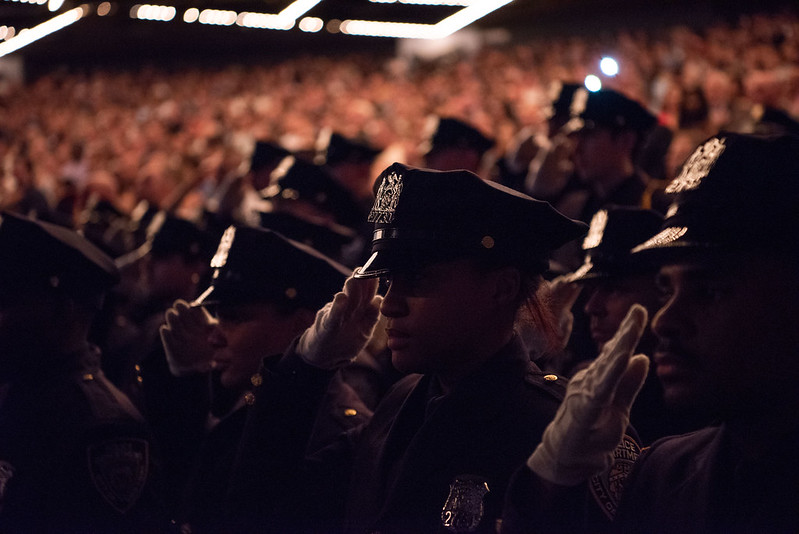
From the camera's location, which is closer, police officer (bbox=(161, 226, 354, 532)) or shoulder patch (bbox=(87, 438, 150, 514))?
shoulder patch (bbox=(87, 438, 150, 514))

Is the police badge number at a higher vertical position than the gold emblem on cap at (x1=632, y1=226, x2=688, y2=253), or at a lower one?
lower

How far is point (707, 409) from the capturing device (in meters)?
1.48

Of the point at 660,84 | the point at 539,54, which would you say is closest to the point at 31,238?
the point at 660,84

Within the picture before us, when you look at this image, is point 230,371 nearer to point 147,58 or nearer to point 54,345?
point 54,345

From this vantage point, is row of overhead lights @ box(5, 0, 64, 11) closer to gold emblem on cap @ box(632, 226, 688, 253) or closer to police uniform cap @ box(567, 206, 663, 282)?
police uniform cap @ box(567, 206, 663, 282)

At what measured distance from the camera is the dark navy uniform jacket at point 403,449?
1.88 m

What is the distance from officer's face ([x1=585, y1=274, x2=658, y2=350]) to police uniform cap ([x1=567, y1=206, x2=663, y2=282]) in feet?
0.09

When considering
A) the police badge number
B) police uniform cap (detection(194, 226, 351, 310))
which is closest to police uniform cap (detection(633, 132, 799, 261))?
the police badge number

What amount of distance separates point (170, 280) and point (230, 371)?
5.84ft

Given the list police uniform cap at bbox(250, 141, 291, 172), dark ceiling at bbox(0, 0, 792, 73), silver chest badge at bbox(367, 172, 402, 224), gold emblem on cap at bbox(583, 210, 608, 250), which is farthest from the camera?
dark ceiling at bbox(0, 0, 792, 73)

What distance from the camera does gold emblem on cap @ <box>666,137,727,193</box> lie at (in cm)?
158

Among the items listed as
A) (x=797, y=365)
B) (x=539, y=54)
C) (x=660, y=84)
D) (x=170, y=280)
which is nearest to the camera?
(x=797, y=365)

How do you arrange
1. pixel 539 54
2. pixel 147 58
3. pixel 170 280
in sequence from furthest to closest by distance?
pixel 147 58
pixel 539 54
pixel 170 280

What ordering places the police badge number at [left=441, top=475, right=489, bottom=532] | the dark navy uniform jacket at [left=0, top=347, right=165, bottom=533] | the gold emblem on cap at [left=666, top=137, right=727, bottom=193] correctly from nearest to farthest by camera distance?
the gold emblem on cap at [left=666, top=137, right=727, bottom=193] → the police badge number at [left=441, top=475, right=489, bottom=532] → the dark navy uniform jacket at [left=0, top=347, right=165, bottom=533]
